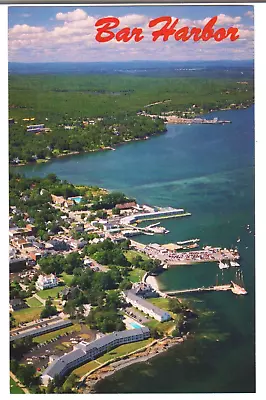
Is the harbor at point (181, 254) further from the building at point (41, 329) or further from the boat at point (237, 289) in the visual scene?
the building at point (41, 329)

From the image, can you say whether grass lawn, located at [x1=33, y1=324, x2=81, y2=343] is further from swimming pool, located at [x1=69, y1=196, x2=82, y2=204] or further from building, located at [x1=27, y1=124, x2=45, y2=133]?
building, located at [x1=27, y1=124, x2=45, y2=133]

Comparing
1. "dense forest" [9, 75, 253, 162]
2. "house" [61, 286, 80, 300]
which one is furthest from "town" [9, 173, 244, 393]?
"dense forest" [9, 75, 253, 162]

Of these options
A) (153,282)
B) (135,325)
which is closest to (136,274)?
(153,282)

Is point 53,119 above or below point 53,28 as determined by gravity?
below

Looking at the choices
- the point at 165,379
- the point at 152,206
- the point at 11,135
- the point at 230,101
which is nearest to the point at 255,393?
the point at 165,379

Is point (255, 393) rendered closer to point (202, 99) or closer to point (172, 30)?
point (202, 99)

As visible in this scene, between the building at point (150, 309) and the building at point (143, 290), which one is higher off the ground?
the building at point (143, 290)

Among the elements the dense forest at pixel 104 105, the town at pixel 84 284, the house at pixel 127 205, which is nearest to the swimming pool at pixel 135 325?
the town at pixel 84 284
